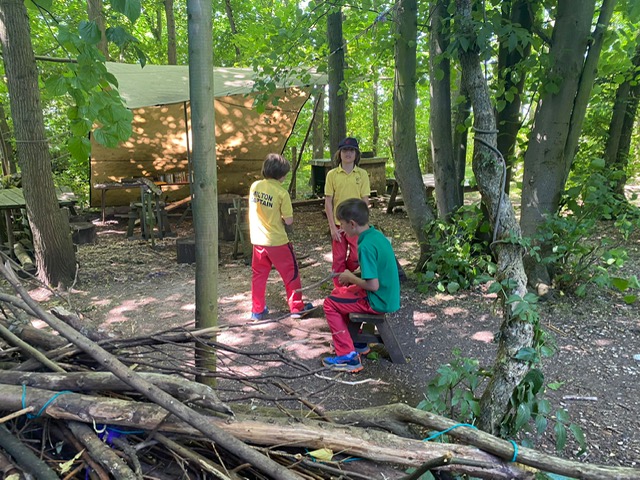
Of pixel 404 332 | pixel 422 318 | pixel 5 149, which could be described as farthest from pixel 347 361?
pixel 5 149

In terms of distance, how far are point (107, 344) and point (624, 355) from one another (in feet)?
13.0

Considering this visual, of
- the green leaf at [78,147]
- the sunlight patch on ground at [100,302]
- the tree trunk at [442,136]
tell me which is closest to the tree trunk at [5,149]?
the sunlight patch on ground at [100,302]

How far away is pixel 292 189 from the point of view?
39.8 ft

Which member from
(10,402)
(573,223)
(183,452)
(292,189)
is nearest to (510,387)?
(183,452)

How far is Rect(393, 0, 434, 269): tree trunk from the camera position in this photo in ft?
18.2

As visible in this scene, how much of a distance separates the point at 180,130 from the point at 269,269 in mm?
6544

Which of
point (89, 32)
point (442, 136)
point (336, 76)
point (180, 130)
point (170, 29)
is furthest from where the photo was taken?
point (170, 29)

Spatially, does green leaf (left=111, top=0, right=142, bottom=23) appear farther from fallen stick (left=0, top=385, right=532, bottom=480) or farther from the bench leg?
the bench leg

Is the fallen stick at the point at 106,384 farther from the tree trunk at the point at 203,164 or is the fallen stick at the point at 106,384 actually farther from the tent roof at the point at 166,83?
the tent roof at the point at 166,83

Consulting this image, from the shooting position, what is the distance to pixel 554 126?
4.95 metres

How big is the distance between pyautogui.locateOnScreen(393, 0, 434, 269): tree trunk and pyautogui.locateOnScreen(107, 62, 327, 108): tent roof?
9.23 ft

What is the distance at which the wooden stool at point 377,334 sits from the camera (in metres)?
3.84

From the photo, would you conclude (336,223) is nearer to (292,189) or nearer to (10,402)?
(10,402)

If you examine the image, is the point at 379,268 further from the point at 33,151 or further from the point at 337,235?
the point at 33,151
